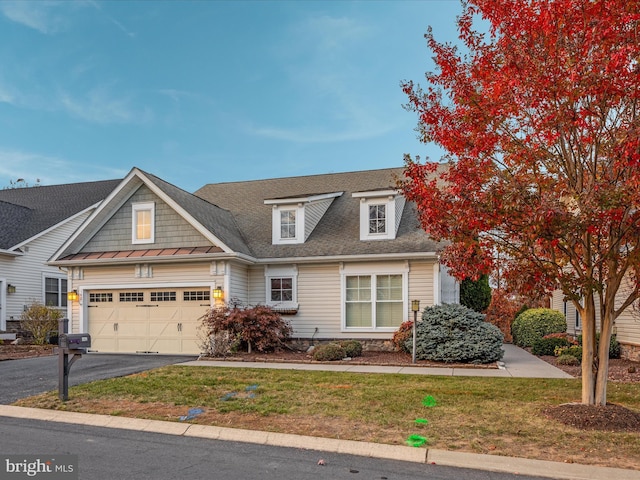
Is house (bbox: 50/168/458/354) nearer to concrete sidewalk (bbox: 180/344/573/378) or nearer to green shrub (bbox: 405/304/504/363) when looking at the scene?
green shrub (bbox: 405/304/504/363)

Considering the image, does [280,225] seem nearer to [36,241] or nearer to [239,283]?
[239,283]

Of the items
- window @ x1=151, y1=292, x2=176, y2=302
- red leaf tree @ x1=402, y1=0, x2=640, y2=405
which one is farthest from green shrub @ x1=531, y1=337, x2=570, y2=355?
window @ x1=151, y1=292, x2=176, y2=302

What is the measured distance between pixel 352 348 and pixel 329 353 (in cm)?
95

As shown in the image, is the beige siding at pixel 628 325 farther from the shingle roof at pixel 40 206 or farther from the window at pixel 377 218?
the shingle roof at pixel 40 206

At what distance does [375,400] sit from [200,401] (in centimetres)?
293

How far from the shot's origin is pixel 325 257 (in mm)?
17156

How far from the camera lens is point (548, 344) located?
17203mm

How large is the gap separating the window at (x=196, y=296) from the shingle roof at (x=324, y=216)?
213 cm

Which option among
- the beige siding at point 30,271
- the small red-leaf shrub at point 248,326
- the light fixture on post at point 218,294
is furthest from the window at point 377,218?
the beige siding at point 30,271

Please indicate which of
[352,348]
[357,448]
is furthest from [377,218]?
[357,448]

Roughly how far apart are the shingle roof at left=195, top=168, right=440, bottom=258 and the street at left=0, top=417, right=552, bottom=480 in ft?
31.7

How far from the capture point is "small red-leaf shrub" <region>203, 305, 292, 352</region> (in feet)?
52.1

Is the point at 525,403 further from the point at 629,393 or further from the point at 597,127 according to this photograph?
the point at 597,127

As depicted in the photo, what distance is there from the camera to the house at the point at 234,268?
16906mm
